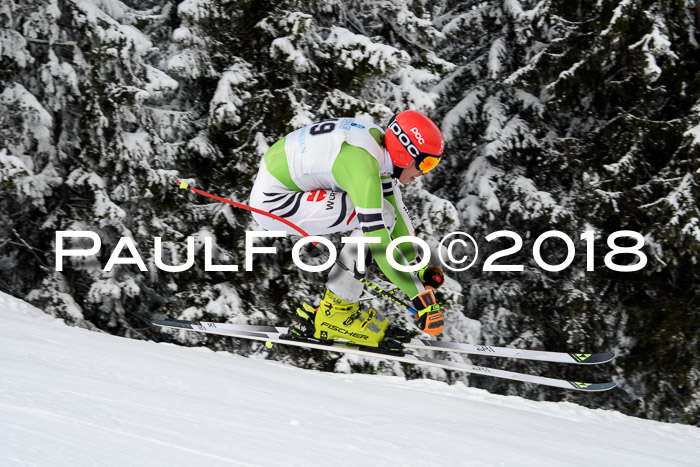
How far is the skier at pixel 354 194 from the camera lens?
3.67m

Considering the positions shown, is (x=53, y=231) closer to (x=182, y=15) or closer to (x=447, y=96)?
(x=182, y=15)

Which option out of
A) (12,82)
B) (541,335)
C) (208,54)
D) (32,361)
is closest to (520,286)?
(541,335)

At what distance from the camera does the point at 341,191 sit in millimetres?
4027

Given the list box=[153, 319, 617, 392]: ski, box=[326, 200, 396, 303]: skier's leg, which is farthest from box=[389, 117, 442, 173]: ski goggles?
box=[153, 319, 617, 392]: ski

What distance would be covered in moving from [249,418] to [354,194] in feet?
5.06

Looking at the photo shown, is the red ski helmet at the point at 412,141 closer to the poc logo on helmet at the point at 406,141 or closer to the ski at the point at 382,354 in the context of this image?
the poc logo on helmet at the point at 406,141

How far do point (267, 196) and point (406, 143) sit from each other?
3.16 feet

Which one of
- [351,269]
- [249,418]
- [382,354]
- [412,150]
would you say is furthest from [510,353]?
[249,418]

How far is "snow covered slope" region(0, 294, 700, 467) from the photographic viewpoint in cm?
191

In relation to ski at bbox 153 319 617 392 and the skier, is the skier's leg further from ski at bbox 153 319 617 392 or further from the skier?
ski at bbox 153 319 617 392

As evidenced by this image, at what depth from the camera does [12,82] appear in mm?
7195

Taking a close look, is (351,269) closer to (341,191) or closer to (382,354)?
(341,191)

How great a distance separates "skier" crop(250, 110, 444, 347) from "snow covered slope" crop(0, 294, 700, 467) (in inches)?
18.7

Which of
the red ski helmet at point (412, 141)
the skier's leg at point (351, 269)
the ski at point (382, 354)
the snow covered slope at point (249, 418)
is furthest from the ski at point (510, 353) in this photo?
the red ski helmet at point (412, 141)
